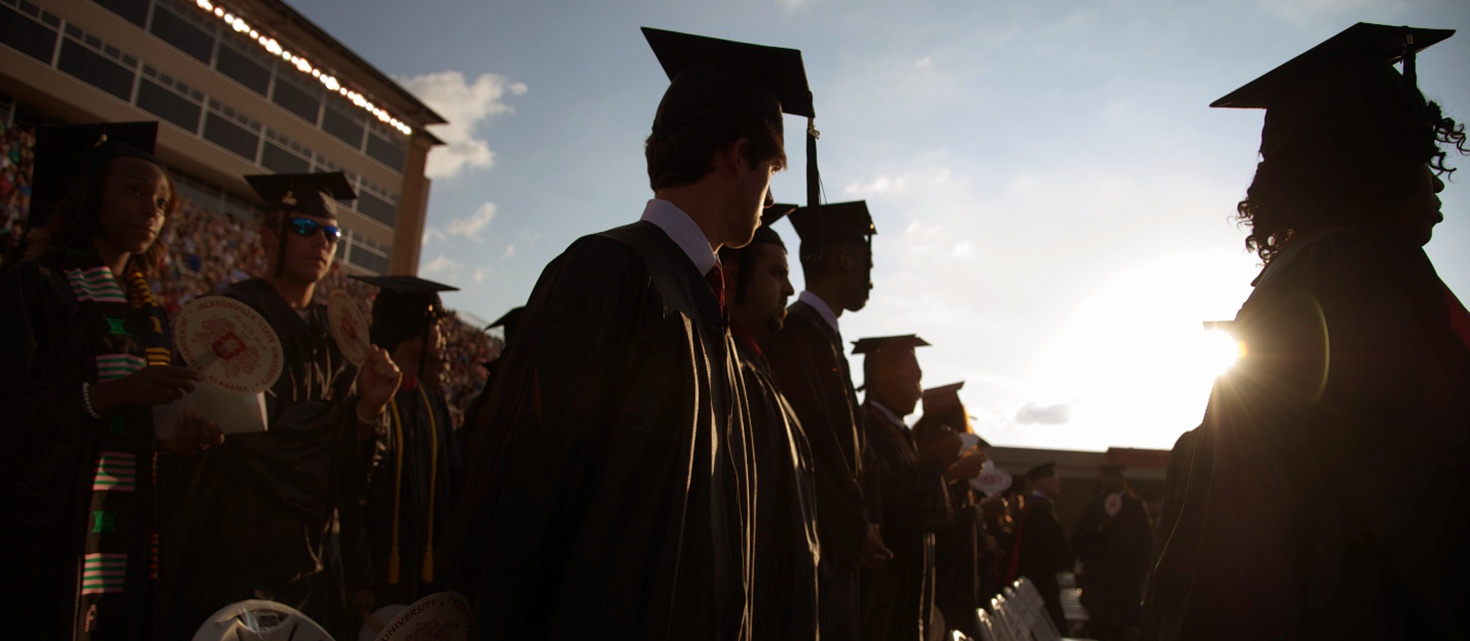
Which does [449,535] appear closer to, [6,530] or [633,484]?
[633,484]

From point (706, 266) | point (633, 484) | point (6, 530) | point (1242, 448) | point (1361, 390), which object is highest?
point (706, 266)

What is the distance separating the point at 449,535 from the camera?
128 centimetres

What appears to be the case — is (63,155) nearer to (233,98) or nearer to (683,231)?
(683,231)

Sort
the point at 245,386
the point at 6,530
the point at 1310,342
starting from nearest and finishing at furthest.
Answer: the point at 1310,342
the point at 6,530
the point at 245,386

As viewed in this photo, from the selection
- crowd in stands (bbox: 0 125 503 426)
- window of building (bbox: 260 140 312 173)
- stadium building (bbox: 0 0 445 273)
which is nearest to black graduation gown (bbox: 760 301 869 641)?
crowd in stands (bbox: 0 125 503 426)

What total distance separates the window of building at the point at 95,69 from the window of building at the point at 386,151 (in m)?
9.87

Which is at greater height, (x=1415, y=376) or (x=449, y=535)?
(x=1415, y=376)

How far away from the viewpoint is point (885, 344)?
5.66m

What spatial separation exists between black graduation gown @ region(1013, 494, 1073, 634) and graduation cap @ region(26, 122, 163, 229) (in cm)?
992

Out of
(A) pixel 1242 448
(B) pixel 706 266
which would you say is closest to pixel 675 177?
(B) pixel 706 266

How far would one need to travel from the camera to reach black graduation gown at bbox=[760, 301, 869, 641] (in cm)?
286

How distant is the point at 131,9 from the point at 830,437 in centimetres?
2732

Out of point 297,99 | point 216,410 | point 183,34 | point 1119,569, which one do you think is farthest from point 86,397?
point 297,99

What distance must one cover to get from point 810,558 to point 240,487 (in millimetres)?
2258
